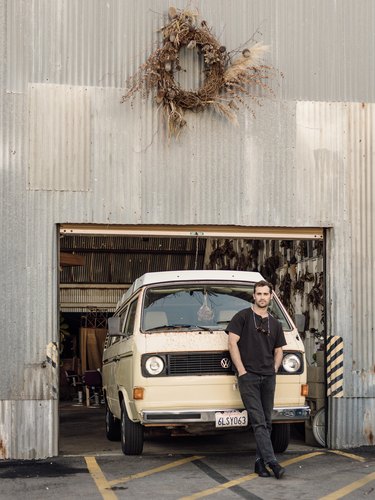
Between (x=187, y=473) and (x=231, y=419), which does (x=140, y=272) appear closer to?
(x=231, y=419)

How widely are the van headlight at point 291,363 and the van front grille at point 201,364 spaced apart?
63 centimetres

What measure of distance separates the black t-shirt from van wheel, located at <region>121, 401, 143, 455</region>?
6.26ft

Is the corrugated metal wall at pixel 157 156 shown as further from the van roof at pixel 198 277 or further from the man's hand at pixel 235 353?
the man's hand at pixel 235 353

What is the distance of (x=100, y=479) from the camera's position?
9258mm

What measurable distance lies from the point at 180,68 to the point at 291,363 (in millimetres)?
4130

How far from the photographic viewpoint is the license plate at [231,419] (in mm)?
9680

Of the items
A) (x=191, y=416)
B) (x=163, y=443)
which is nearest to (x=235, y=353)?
(x=191, y=416)

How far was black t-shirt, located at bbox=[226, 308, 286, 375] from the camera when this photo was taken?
940 cm

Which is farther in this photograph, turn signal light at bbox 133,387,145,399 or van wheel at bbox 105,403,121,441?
van wheel at bbox 105,403,121,441

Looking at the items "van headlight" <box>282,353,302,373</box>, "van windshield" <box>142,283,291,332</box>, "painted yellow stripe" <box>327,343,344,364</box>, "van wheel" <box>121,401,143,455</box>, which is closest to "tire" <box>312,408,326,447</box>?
"painted yellow stripe" <box>327,343,344,364</box>

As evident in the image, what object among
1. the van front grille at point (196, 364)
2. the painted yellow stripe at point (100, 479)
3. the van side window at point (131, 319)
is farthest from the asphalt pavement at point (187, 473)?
the van side window at point (131, 319)

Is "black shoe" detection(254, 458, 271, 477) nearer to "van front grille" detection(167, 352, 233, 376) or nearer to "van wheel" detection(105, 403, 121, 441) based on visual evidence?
"van front grille" detection(167, 352, 233, 376)

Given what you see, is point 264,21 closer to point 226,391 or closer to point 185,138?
point 185,138

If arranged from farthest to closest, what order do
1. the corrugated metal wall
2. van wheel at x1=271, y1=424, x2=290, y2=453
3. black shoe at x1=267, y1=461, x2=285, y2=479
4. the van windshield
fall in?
the corrugated metal wall
van wheel at x1=271, y1=424, x2=290, y2=453
the van windshield
black shoe at x1=267, y1=461, x2=285, y2=479
